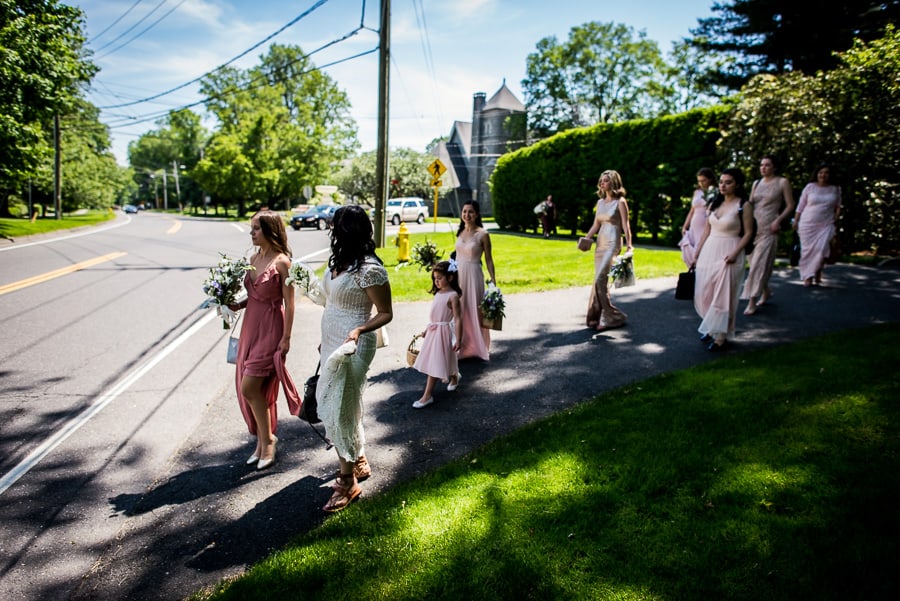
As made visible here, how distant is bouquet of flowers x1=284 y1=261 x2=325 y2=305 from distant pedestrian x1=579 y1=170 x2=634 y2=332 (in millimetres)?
4574

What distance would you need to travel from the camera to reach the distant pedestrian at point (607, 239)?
7.28 metres

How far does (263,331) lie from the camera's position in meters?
4.05

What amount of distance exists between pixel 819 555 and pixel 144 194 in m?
157

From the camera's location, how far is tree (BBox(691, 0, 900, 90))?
1981 cm

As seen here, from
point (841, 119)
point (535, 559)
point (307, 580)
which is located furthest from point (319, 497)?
point (841, 119)

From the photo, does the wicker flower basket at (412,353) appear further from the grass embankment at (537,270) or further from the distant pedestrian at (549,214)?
the distant pedestrian at (549,214)

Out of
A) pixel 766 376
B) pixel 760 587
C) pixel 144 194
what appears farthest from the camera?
pixel 144 194

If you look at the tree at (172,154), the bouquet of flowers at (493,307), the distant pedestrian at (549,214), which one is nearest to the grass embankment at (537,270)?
the bouquet of flowers at (493,307)

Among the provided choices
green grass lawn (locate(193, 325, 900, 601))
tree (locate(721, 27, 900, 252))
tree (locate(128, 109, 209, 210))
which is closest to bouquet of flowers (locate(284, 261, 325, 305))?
green grass lawn (locate(193, 325, 900, 601))

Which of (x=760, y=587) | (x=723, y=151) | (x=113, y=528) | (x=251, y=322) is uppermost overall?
(x=723, y=151)

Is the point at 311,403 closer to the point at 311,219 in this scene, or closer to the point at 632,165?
the point at 632,165

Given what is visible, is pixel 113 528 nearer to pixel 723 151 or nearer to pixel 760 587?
pixel 760 587

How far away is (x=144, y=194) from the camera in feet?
442

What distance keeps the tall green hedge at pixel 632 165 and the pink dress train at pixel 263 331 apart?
50.8 feet
